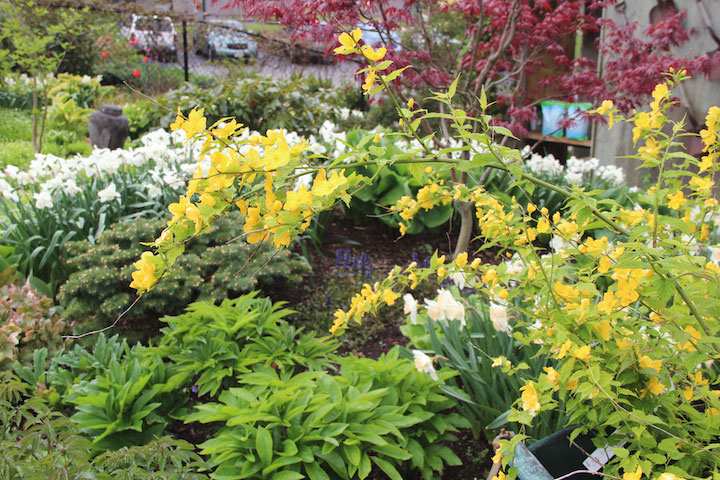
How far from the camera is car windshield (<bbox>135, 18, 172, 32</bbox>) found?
496 inches

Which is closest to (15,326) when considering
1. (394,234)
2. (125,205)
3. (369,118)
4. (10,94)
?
(125,205)

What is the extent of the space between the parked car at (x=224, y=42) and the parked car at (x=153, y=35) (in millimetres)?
607

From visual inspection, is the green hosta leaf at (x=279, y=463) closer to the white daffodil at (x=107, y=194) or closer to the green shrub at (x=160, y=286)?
the green shrub at (x=160, y=286)

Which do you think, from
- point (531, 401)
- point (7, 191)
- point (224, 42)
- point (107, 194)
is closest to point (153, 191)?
point (107, 194)

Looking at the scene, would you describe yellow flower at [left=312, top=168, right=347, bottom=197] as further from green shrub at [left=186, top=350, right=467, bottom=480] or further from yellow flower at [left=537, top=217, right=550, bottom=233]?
green shrub at [left=186, top=350, right=467, bottom=480]

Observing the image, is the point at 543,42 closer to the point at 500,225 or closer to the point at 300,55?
the point at 500,225

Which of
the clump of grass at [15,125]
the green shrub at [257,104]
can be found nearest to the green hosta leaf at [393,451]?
the green shrub at [257,104]

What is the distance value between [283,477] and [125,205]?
2346 millimetres

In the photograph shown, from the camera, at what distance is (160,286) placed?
8.67ft

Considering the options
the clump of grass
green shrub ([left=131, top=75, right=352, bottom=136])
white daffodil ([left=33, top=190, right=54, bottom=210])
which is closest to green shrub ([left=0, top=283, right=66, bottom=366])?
white daffodil ([left=33, top=190, right=54, bottom=210])

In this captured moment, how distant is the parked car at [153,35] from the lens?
12.7 m

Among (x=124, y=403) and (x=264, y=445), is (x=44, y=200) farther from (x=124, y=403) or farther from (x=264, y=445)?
(x=264, y=445)

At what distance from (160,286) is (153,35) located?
1219 cm

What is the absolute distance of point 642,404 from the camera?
1241mm
